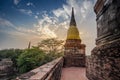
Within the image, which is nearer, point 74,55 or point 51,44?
point 74,55

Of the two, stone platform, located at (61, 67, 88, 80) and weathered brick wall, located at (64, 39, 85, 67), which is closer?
stone platform, located at (61, 67, 88, 80)

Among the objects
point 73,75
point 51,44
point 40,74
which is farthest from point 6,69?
point 40,74

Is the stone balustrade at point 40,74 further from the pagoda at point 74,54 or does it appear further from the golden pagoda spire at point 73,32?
the golden pagoda spire at point 73,32

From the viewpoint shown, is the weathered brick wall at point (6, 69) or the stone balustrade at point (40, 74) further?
the weathered brick wall at point (6, 69)

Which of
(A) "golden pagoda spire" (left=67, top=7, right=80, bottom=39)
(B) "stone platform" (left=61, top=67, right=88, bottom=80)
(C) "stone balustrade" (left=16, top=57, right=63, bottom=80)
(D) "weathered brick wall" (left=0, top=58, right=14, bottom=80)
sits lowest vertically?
(D) "weathered brick wall" (left=0, top=58, right=14, bottom=80)

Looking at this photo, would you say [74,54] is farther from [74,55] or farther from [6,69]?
[6,69]

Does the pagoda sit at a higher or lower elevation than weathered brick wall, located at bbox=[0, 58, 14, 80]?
higher

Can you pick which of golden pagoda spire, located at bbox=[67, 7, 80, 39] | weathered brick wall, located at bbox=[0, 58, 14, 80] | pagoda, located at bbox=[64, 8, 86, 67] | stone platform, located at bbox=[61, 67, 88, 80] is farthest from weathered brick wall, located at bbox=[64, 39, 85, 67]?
weathered brick wall, located at bbox=[0, 58, 14, 80]

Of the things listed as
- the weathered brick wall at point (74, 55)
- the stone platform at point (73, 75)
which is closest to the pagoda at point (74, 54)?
the weathered brick wall at point (74, 55)

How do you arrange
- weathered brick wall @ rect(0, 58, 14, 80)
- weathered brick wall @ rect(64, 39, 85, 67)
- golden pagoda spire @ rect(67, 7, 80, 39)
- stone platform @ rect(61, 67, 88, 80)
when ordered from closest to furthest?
stone platform @ rect(61, 67, 88, 80), weathered brick wall @ rect(64, 39, 85, 67), golden pagoda spire @ rect(67, 7, 80, 39), weathered brick wall @ rect(0, 58, 14, 80)

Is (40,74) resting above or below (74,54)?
below

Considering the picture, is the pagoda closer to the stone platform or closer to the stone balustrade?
the stone platform

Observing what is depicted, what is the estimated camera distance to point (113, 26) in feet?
10.5

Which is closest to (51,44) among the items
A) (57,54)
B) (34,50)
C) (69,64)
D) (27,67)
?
(57,54)
